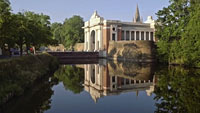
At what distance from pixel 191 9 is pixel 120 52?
20018mm

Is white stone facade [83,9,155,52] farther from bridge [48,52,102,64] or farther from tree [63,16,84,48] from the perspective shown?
tree [63,16,84,48]

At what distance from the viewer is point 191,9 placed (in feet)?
99.9

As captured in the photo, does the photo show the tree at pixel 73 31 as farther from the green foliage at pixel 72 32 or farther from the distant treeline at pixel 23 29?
the distant treeline at pixel 23 29

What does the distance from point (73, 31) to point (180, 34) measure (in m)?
48.5

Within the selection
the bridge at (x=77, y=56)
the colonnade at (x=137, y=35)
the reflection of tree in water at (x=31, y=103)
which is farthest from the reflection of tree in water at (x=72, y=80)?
the colonnade at (x=137, y=35)

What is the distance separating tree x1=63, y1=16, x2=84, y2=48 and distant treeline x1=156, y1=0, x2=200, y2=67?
42946 millimetres

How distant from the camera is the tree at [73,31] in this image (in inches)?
2891

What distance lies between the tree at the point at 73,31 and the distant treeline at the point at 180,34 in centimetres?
4295

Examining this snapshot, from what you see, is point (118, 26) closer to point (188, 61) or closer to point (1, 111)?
point (188, 61)

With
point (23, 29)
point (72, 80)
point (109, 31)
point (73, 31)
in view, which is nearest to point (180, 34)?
point (72, 80)

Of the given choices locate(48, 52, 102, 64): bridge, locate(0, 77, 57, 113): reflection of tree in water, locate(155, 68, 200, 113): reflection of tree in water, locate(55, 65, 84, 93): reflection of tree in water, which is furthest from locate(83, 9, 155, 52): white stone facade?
locate(0, 77, 57, 113): reflection of tree in water

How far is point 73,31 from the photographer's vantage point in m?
74.4

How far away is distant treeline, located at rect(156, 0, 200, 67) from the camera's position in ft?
91.8

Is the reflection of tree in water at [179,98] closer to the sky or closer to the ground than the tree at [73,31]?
closer to the ground
